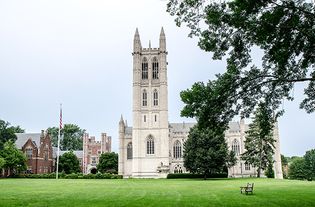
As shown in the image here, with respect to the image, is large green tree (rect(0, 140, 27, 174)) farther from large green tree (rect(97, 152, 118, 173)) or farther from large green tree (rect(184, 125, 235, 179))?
large green tree (rect(184, 125, 235, 179))

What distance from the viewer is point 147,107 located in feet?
241

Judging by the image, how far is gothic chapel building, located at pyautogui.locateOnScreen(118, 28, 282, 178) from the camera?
232 ft

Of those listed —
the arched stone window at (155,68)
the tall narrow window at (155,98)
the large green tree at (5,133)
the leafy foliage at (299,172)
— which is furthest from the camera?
the leafy foliage at (299,172)

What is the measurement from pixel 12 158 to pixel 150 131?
25748mm

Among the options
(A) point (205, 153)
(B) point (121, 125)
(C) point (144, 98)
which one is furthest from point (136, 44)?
(A) point (205, 153)

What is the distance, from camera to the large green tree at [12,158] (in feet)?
195

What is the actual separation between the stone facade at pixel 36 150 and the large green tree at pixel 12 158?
9417mm

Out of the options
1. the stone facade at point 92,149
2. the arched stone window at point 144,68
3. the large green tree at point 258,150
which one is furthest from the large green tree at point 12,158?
the large green tree at point 258,150

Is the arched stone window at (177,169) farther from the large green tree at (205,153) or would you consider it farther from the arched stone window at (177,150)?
the large green tree at (205,153)

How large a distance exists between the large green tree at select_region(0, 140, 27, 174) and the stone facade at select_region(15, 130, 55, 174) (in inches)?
371

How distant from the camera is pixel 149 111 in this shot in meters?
73.1

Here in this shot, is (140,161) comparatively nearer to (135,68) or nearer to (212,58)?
(135,68)

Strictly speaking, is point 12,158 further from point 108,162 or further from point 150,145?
point 150,145

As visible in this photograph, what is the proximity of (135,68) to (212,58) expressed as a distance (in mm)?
60926
